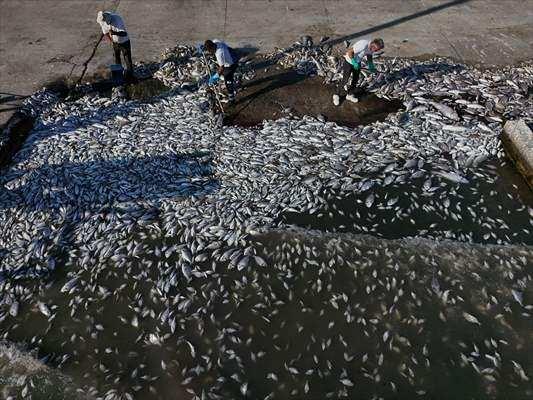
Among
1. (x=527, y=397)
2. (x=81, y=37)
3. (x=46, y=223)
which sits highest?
(x=81, y=37)

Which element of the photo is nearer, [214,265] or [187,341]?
[187,341]

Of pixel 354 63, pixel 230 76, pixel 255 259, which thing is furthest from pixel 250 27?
pixel 255 259

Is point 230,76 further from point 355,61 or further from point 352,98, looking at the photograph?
point 352,98

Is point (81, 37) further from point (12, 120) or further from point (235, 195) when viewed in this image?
point (235, 195)

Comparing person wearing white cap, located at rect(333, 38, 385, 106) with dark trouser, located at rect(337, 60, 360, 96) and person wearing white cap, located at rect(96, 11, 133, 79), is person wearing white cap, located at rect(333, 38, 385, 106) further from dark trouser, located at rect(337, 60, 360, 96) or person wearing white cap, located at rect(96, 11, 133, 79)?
person wearing white cap, located at rect(96, 11, 133, 79)

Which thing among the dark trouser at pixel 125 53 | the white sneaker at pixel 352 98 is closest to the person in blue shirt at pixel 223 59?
the dark trouser at pixel 125 53

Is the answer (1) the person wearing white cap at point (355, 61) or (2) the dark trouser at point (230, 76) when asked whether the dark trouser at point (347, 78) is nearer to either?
(1) the person wearing white cap at point (355, 61)

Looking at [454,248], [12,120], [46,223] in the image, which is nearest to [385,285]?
[454,248]

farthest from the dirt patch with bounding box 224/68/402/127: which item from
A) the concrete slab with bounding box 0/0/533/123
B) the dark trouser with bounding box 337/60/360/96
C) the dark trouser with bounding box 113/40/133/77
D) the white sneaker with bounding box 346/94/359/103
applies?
the dark trouser with bounding box 113/40/133/77
